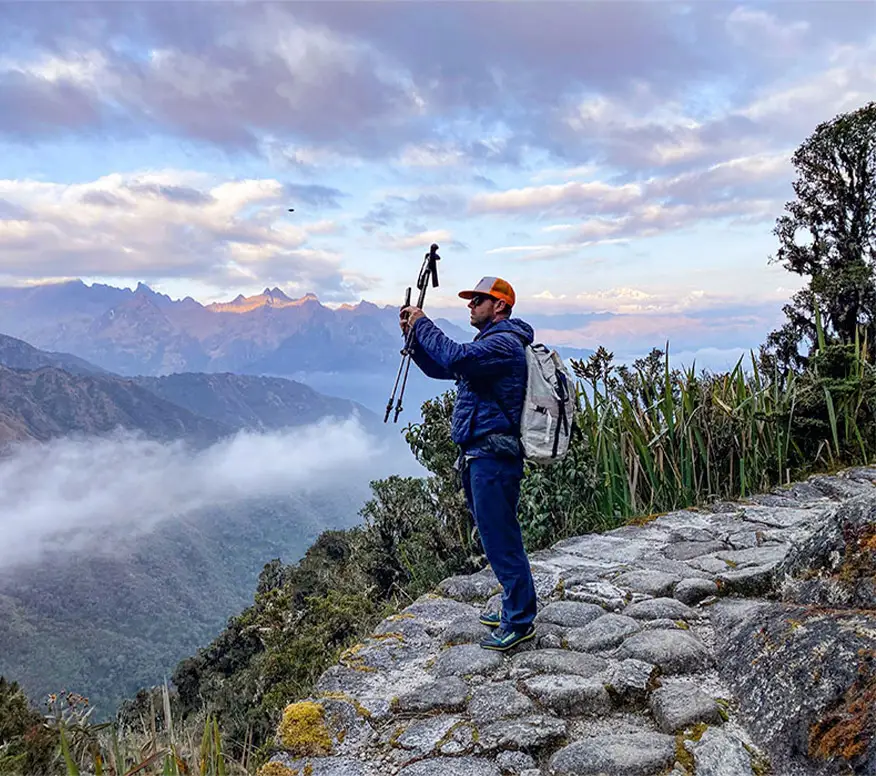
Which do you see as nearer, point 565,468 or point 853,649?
point 853,649

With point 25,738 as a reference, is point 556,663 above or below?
above

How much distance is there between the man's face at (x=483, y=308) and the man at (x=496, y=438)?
0.37ft

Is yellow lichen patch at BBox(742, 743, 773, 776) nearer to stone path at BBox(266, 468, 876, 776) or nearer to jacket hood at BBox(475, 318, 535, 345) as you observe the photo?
stone path at BBox(266, 468, 876, 776)

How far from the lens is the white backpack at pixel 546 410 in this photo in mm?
3566

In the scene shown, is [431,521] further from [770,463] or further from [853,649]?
[853,649]

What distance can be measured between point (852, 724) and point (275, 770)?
1.97 m

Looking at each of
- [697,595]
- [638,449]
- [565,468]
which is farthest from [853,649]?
[638,449]

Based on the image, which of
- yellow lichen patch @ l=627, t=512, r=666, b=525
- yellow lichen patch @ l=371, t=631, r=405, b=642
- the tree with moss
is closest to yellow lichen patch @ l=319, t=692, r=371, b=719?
yellow lichen patch @ l=371, t=631, r=405, b=642

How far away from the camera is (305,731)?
2.93m

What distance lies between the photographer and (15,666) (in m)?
125

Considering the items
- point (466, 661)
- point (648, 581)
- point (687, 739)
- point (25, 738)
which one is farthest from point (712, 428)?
point (25, 738)

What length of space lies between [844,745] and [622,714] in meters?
0.96

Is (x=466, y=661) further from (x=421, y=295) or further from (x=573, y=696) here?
(x=421, y=295)

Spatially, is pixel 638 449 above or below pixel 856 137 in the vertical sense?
below
